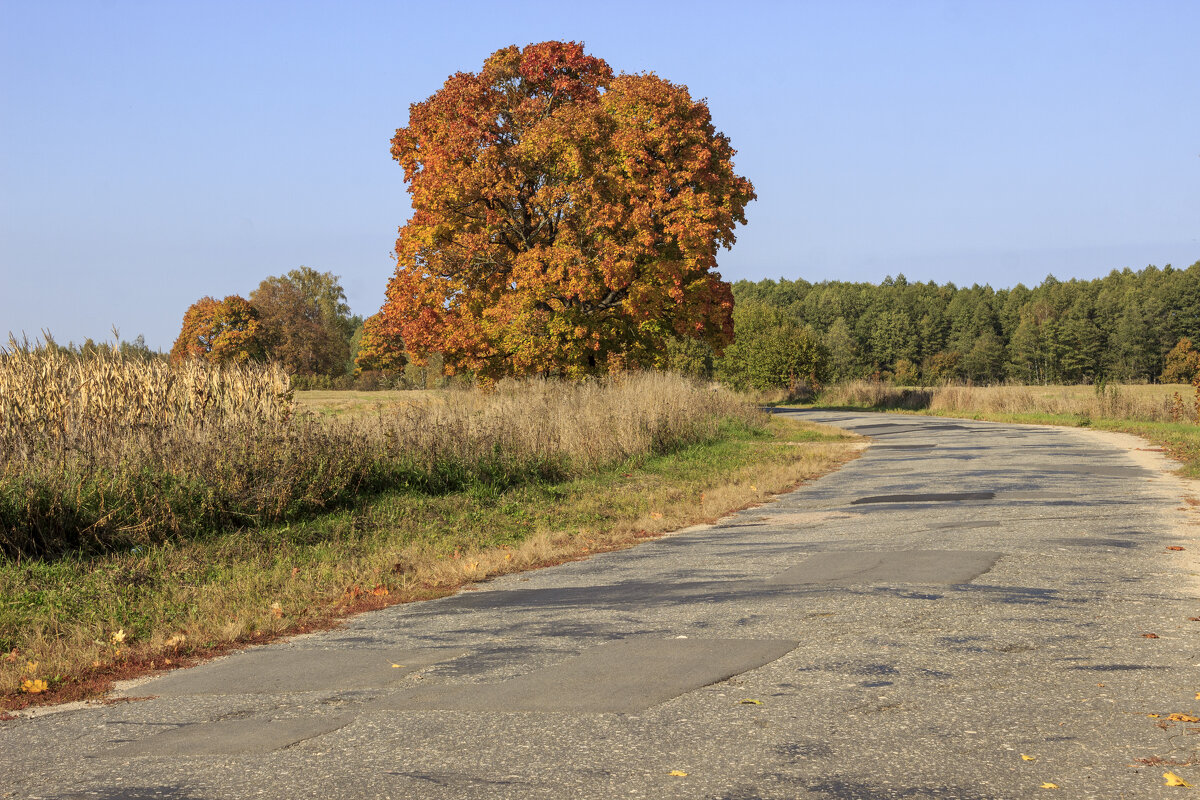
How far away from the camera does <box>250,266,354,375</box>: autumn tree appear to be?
268 feet

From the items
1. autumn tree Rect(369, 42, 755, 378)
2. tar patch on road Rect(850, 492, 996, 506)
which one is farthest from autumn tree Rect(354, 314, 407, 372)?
tar patch on road Rect(850, 492, 996, 506)

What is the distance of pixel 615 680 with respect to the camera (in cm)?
603

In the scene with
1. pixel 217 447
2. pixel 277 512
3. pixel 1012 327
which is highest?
pixel 1012 327

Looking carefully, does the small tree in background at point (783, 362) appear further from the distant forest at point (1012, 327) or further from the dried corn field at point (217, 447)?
the dried corn field at point (217, 447)

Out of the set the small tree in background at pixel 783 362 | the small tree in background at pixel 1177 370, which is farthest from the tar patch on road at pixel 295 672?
the small tree in background at pixel 1177 370

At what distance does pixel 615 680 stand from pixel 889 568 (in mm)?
4417

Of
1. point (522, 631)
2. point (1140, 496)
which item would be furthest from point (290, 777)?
point (1140, 496)

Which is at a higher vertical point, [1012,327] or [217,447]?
[1012,327]

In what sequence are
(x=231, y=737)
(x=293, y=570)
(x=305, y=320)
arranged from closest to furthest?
(x=231, y=737) < (x=293, y=570) < (x=305, y=320)

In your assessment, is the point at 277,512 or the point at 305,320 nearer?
the point at 277,512

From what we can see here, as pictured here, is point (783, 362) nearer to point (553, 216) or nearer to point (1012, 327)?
point (553, 216)

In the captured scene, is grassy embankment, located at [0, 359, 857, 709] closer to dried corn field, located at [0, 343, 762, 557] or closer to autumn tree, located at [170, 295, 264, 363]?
dried corn field, located at [0, 343, 762, 557]

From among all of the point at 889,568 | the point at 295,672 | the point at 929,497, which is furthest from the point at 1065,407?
the point at 295,672

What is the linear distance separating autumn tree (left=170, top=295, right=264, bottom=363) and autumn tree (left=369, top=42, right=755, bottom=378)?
43.3 m
